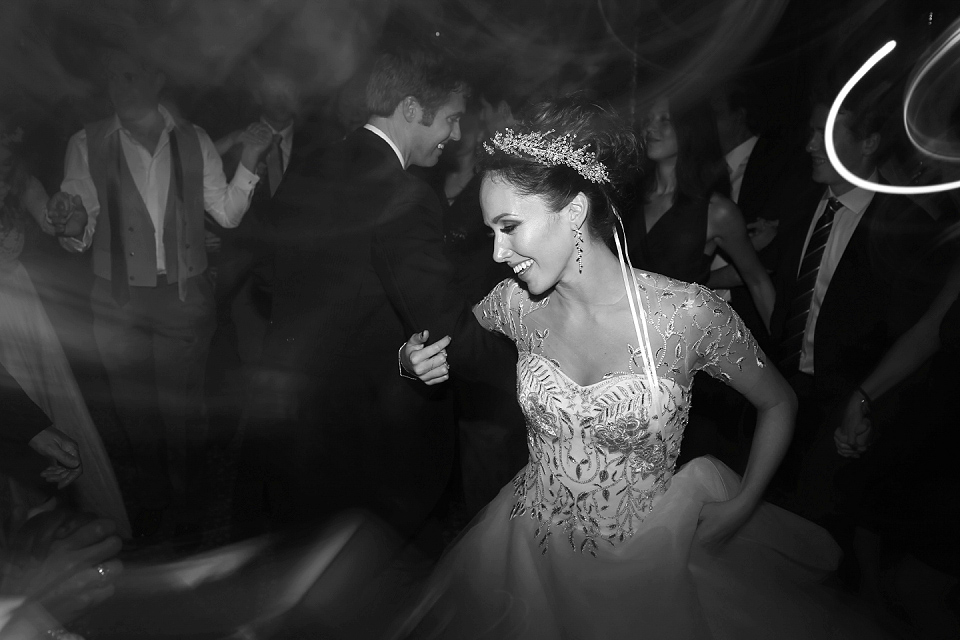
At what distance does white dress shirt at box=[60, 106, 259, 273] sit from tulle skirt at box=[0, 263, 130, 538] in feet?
0.90

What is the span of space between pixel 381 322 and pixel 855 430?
1.22 metres

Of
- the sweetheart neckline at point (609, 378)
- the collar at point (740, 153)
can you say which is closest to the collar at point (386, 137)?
the sweetheart neckline at point (609, 378)

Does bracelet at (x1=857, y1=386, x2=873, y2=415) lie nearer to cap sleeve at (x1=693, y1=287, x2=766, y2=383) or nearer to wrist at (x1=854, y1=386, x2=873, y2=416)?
wrist at (x1=854, y1=386, x2=873, y2=416)

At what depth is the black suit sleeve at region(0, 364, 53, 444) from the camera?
1676 mm

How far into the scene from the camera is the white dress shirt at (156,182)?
242 centimetres

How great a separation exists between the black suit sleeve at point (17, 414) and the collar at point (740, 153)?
2.48 meters

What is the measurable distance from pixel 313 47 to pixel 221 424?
4.91 feet

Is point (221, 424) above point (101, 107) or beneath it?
beneath

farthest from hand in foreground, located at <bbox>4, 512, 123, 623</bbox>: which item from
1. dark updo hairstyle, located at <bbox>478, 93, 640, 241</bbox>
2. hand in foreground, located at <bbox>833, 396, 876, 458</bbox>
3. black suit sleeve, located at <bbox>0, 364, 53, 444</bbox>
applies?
hand in foreground, located at <bbox>833, 396, 876, 458</bbox>

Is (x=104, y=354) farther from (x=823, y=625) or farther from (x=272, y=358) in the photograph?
(x=823, y=625)

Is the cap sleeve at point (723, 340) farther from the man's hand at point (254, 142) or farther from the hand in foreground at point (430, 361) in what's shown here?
the man's hand at point (254, 142)

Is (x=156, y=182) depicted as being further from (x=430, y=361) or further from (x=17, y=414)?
(x=430, y=361)

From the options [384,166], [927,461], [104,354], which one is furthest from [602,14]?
[104,354]

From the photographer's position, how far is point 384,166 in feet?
5.55
